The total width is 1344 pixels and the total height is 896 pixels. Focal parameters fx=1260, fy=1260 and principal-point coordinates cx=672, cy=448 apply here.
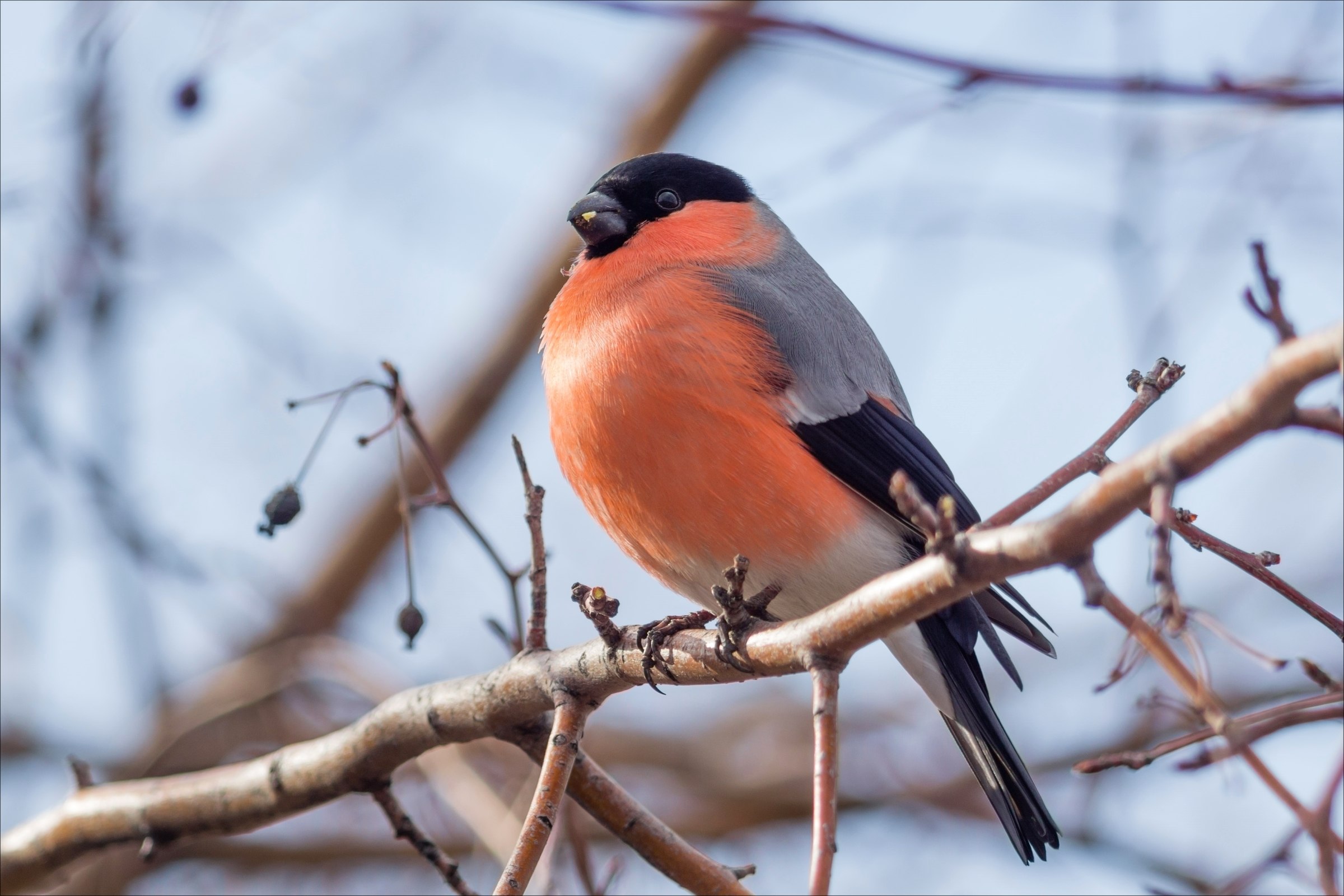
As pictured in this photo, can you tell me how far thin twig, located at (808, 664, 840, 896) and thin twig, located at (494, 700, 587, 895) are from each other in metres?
0.58

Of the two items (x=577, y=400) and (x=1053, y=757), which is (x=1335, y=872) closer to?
(x=577, y=400)

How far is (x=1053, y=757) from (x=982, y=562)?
4.69m

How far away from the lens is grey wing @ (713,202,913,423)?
11.4 ft

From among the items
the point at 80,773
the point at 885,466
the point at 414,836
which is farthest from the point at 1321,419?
the point at 80,773

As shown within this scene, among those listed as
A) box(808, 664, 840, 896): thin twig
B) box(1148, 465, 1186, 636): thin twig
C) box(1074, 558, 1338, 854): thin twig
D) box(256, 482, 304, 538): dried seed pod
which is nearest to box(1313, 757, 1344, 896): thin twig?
box(1074, 558, 1338, 854): thin twig

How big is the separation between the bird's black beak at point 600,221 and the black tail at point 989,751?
5.37ft

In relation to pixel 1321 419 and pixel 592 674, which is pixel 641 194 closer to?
pixel 592 674

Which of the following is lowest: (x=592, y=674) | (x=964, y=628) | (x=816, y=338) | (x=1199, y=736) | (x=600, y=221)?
(x=1199, y=736)

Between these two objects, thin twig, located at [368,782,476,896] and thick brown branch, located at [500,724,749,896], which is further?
thin twig, located at [368,782,476,896]

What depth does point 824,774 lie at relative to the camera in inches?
71.2

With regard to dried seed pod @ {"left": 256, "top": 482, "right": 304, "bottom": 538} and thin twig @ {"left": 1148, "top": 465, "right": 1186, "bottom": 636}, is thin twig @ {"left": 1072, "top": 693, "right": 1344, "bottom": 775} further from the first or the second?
dried seed pod @ {"left": 256, "top": 482, "right": 304, "bottom": 538}

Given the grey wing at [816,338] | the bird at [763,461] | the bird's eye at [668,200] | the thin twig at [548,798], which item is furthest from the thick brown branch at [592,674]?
the bird's eye at [668,200]

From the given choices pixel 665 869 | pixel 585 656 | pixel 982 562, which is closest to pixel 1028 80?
pixel 982 562

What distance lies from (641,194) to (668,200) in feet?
0.32
